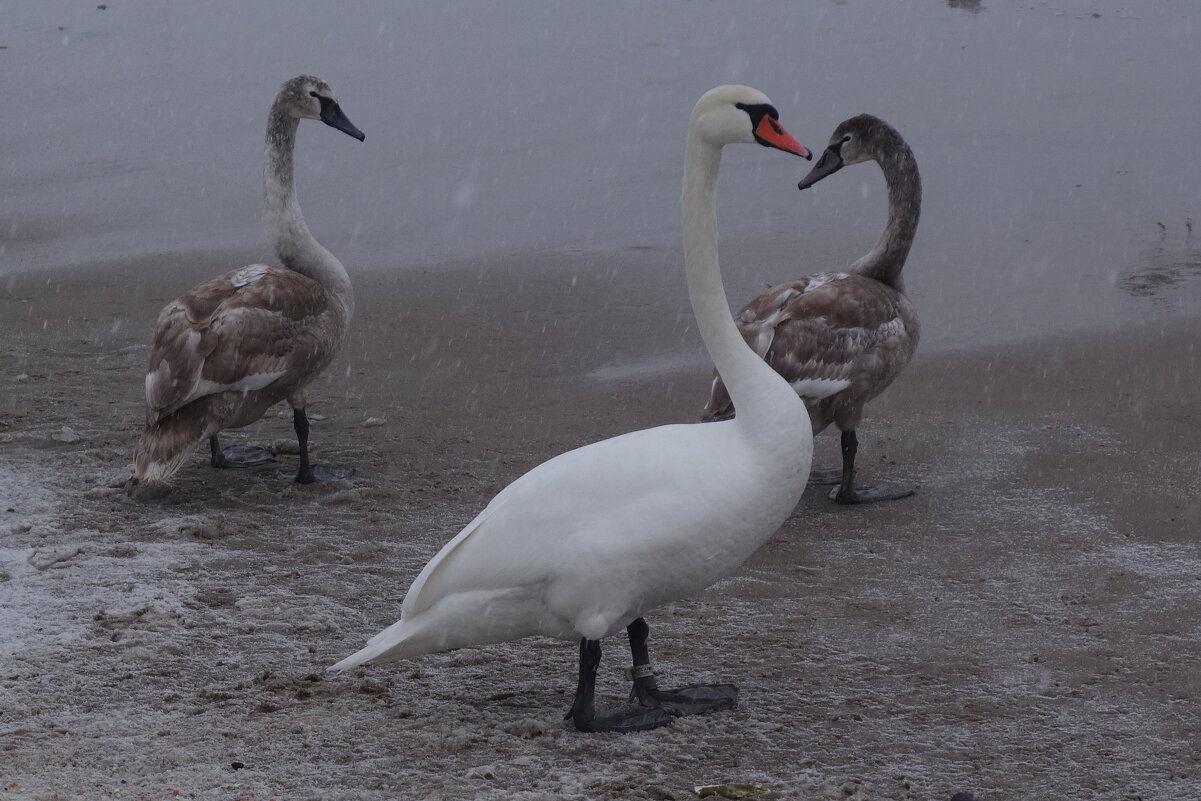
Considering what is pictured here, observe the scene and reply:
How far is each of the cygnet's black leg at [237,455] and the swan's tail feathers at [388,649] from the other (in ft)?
10.0

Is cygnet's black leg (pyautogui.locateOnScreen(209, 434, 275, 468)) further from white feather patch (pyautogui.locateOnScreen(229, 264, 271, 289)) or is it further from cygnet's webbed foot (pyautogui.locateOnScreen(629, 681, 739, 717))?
cygnet's webbed foot (pyautogui.locateOnScreen(629, 681, 739, 717))

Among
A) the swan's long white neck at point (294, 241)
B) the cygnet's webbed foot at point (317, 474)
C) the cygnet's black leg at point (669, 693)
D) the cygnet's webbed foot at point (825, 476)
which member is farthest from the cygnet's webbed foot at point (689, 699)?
the swan's long white neck at point (294, 241)

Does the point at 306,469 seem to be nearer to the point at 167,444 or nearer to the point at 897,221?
the point at 167,444

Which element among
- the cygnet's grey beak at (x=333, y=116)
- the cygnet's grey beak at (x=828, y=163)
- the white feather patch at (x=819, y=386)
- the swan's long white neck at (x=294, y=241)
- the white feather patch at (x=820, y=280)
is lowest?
the white feather patch at (x=819, y=386)

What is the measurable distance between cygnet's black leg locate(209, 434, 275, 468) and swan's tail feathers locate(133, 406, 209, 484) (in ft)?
Answer: 1.14

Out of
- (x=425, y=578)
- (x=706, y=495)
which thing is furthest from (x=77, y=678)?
(x=706, y=495)

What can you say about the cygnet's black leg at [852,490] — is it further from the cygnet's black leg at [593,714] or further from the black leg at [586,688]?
the black leg at [586,688]

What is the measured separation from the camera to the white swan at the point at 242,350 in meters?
6.80

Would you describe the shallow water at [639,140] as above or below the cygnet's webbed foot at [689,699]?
above

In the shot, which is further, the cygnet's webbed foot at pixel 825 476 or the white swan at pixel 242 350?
the cygnet's webbed foot at pixel 825 476

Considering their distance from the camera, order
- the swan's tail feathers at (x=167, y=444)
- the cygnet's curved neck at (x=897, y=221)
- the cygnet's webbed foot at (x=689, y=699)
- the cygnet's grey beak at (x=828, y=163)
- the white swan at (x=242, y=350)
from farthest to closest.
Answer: the cygnet's grey beak at (x=828, y=163) → the cygnet's curved neck at (x=897, y=221) → the white swan at (x=242, y=350) → the swan's tail feathers at (x=167, y=444) → the cygnet's webbed foot at (x=689, y=699)

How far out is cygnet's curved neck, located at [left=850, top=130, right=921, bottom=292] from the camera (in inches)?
293

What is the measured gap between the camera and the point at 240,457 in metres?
7.46

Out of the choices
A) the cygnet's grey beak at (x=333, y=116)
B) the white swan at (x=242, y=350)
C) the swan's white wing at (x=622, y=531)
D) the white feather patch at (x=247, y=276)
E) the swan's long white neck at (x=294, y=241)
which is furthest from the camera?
the cygnet's grey beak at (x=333, y=116)
